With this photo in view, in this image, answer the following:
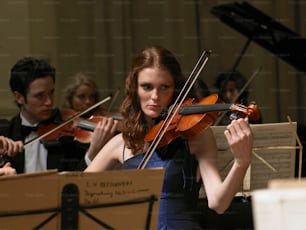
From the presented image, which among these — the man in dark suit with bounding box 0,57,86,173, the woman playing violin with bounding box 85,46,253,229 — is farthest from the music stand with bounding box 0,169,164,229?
the man in dark suit with bounding box 0,57,86,173

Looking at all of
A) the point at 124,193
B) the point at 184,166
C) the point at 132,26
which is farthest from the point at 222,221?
the point at 132,26

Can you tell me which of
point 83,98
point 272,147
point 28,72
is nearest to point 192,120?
point 272,147

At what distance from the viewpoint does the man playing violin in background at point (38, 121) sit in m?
1.96

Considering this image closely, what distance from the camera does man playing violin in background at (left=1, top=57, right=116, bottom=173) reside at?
6.43ft

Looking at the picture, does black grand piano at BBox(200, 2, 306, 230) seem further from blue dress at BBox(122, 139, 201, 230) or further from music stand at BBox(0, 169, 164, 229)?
music stand at BBox(0, 169, 164, 229)

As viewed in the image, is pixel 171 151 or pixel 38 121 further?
pixel 38 121

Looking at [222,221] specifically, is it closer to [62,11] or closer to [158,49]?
[158,49]

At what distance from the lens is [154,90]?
156 cm

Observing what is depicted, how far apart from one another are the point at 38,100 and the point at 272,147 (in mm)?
695

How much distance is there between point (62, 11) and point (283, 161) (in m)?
1.43

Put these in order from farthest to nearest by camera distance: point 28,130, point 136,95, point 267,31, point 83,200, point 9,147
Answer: point 267,31, point 28,130, point 9,147, point 136,95, point 83,200

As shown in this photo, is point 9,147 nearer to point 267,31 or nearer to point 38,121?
point 38,121

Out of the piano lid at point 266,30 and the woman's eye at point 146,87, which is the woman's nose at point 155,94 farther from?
the piano lid at point 266,30

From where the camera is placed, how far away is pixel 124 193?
1126 millimetres
